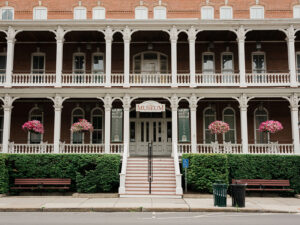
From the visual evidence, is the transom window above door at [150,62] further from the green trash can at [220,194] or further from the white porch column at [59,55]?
the green trash can at [220,194]

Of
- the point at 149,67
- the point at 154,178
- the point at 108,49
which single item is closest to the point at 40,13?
the point at 108,49

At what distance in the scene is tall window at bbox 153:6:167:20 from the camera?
76.3 ft

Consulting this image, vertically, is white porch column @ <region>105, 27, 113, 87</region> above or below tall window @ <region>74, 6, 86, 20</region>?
below

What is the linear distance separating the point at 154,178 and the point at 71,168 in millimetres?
4231

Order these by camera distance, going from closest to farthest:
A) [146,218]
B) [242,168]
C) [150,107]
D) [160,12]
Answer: [146,218] < [242,168] < [150,107] < [160,12]

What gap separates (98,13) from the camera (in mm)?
23406

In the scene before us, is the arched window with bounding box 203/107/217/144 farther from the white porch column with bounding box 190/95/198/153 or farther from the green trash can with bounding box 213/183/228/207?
the green trash can with bounding box 213/183/228/207

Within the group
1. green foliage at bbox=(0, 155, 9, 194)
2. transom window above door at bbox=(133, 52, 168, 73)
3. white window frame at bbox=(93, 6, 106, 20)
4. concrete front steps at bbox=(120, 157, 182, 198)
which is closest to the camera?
concrete front steps at bbox=(120, 157, 182, 198)

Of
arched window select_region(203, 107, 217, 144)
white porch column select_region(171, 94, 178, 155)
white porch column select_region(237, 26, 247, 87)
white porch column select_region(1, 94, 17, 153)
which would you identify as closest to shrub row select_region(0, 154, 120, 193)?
white porch column select_region(1, 94, 17, 153)

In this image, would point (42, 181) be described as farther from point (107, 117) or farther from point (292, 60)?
point (292, 60)

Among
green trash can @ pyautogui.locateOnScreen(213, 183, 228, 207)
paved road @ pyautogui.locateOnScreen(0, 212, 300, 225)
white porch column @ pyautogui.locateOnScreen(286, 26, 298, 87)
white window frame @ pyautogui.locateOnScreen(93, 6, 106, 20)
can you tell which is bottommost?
paved road @ pyautogui.locateOnScreen(0, 212, 300, 225)

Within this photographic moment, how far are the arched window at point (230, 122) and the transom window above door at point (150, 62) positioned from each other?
4957mm

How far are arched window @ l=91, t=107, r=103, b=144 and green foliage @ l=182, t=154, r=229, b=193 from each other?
761 centimetres

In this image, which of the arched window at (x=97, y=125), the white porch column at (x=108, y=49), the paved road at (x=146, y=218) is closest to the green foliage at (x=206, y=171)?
the paved road at (x=146, y=218)
